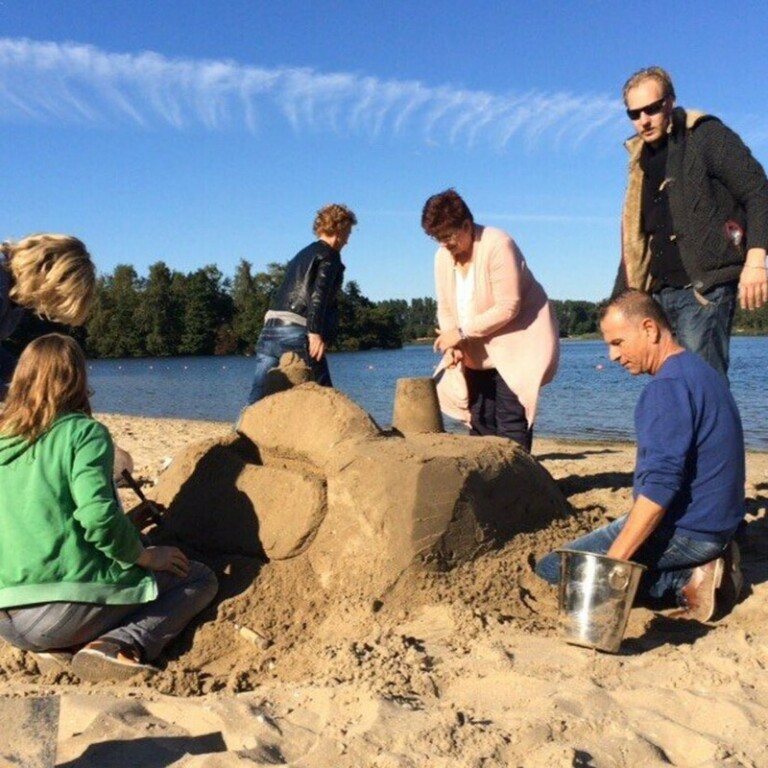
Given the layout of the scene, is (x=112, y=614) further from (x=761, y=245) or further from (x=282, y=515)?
(x=761, y=245)

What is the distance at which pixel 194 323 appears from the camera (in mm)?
66562

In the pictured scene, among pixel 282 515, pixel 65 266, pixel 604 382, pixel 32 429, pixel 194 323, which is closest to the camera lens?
pixel 32 429

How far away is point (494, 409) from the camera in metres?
5.34

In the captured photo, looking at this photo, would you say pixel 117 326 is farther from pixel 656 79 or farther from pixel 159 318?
pixel 656 79

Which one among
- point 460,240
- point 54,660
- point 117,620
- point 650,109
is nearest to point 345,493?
point 117,620

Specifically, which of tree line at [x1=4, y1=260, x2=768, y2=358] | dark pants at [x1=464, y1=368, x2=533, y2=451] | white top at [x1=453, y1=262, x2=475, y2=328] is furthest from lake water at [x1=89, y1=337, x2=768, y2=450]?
tree line at [x1=4, y1=260, x2=768, y2=358]

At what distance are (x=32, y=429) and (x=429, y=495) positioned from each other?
1.54 metres

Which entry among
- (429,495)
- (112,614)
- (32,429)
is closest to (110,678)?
(112,614)

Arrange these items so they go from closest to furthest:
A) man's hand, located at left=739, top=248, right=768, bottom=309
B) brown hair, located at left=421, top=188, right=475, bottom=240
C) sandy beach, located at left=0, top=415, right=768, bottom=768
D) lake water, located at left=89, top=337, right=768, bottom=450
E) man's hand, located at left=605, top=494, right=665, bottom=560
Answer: sandy beach, located at left=0, top=415, right=768, bottom=768, man's hand, located at left=605, top=494, right=665, bottom=560, man's hand, located at left=739, top=248, right=768, bottom=309, brown hair, located at left=421, top=188, right=475, bottom=240, lake water, located at left=89, top=337, right=768, bottom=450

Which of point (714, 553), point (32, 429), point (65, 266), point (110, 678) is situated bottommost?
point (110, 678)

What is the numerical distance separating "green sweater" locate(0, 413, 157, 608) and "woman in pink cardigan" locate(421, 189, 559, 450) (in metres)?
2.36

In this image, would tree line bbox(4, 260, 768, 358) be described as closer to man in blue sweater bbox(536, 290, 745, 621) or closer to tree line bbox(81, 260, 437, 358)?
tree line bbox(81, 260, 437, 358)

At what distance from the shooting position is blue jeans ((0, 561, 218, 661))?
3.23 metres

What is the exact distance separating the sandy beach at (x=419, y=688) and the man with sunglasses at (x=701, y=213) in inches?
46.4
